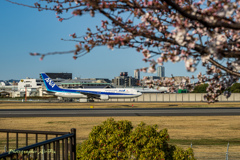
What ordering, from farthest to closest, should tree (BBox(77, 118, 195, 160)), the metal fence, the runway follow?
the runway, tree (BBox(77, 118, 195, 160)), the metal fence

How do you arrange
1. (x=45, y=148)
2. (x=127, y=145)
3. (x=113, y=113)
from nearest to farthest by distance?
1. (x=45, y=148)
2. (x=127, y=145)
3. (x=113, y=113)

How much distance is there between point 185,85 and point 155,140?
335 centimetres

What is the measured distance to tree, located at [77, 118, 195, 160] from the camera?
10.7m

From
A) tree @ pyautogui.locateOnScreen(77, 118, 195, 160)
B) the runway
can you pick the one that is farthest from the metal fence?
the runway

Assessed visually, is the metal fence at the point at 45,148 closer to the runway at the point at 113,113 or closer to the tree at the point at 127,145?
the tree at the point at 127,145

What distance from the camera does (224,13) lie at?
418 cm

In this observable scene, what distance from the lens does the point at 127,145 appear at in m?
11.1

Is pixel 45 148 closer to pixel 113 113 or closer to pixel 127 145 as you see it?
pixel 127 145

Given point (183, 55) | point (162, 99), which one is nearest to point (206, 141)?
point (183, 55)

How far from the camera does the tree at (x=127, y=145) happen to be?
10727mm

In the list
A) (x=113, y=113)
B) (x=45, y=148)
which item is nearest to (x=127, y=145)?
(x=45, y=148)

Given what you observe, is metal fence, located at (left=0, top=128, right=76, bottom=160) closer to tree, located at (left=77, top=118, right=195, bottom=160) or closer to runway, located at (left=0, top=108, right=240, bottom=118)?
tree, located at (left=77, top=118, right=195, bottom=160)

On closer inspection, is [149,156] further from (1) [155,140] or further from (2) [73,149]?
(2) [73,149]

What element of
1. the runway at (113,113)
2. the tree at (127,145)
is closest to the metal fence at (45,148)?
the tree at (127,145)
